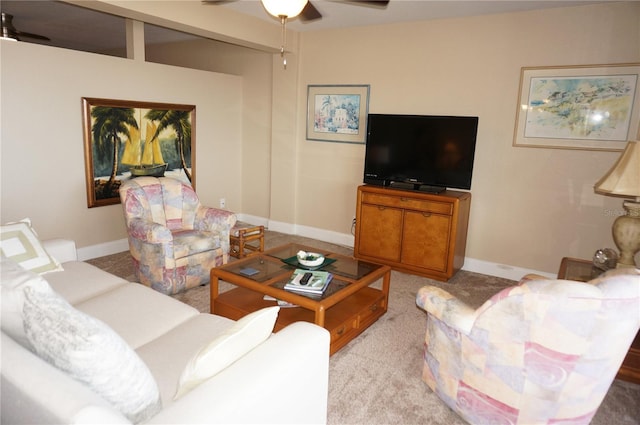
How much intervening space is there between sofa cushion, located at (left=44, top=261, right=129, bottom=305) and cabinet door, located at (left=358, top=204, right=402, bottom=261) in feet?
8.43

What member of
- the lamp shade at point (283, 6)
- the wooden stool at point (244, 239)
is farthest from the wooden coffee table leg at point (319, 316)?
the wooden stool at point (244, 239)

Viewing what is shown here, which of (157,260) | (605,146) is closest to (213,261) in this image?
(157,260)

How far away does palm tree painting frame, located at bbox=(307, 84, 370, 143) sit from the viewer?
16.4 feet

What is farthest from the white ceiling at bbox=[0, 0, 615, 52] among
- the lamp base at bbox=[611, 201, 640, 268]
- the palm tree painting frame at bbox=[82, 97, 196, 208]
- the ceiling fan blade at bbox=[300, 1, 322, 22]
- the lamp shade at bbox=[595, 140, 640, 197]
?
the lamp base at bbox=[611, 201, 640, 268]

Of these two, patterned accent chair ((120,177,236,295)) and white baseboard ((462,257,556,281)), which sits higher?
patterned accent chair ((120,177,236,295))

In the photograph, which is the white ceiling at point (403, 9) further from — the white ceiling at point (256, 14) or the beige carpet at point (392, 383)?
the beige carpet at point (392, 383)

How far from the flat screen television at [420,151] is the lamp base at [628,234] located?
1363 millimetres

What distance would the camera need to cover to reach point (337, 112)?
518 cm

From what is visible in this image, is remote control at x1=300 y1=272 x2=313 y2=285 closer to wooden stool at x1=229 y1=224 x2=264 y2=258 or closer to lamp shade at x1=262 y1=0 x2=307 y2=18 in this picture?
wooden stool at x1=229 y1=224 x2=264 y2=258

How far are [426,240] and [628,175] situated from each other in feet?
5.81

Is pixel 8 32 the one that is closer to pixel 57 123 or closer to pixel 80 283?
pixel 57 123

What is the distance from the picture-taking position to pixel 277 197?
230 inches

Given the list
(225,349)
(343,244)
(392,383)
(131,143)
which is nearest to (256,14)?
(131,143)

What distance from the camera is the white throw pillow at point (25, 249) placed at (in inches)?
98.5
